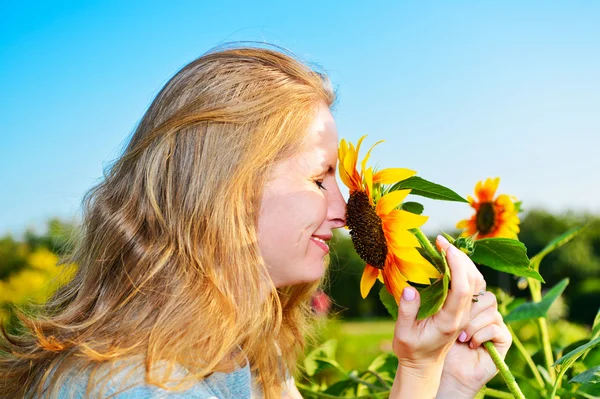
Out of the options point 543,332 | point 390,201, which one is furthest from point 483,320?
point 543,332

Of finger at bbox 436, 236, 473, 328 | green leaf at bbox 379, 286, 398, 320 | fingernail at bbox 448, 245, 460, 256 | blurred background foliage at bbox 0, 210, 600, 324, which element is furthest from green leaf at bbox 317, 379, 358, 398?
blurred background foliage at bbox 0, 210, 600, 324

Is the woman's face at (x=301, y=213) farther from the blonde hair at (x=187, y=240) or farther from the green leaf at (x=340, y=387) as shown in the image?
the green leaf at (x=340, y=387)

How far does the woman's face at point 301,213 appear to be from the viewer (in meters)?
1.15

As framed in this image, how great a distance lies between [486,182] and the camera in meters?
1.68

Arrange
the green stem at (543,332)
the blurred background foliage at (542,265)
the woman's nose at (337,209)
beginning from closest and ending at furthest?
the woman's nose at (337,209)
the green stem at (543,332)
the blurred background foliage at (542,265)

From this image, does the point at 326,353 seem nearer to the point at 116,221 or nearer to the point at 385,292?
the point at 385,292

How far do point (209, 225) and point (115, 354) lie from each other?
278 mm

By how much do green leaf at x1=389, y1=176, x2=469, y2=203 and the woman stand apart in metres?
0.21

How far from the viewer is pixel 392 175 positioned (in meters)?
0.96

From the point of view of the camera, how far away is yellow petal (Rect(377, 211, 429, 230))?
0.91 meters

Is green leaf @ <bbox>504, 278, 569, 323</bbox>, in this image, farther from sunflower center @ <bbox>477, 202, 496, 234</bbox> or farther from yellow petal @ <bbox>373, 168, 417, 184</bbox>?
sunflower center @ <bbox>477, 202, 496, 234</bbox>

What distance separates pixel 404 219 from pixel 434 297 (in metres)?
0.12

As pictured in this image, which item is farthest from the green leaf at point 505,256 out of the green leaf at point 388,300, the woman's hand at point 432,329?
the green leaf at point 388,300

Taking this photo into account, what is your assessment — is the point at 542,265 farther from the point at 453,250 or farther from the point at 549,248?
the point at 453,250
